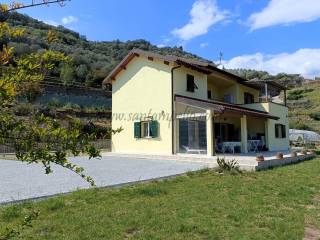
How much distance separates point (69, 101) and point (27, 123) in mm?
38219

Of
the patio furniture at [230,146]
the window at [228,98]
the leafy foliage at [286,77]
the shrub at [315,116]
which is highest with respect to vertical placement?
the leafy foliage at [286,77]

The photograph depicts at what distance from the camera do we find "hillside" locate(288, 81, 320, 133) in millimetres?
51188

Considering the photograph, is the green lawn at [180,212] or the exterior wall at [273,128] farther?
the exterior wall at [273,128]

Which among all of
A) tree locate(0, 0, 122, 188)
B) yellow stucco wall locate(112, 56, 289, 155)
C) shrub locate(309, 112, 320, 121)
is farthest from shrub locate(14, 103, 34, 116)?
shrub locate(309, 112, 320, 121)

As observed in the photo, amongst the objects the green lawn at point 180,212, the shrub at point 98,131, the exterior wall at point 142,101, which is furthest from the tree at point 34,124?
the exterior wall at point 142,101

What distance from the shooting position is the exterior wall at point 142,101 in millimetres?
22375

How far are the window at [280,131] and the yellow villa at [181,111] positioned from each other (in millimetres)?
82

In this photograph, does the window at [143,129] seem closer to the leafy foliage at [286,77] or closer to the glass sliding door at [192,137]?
the glass sliding door at [192,137]

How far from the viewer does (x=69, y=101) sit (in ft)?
130

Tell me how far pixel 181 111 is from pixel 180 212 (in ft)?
47.4

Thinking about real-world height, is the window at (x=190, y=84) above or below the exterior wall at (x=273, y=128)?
above

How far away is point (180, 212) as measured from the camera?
7.89m

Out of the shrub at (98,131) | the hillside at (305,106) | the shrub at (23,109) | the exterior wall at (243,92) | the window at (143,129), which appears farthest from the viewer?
the hillside at (305,106)

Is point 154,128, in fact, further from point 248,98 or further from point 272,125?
point 248,98
